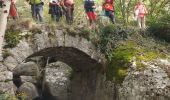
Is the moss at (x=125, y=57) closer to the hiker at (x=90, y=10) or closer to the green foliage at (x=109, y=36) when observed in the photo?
the green foliage at (x=109, y=36)

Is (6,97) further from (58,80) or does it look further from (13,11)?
(58,80)

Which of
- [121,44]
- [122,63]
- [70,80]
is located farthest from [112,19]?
[70,80]

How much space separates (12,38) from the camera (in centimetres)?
1277

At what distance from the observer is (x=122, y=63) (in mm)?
13578

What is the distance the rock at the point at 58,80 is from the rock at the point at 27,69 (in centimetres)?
106

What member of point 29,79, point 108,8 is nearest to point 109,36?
point 108,8

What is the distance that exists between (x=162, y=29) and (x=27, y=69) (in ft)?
26.2

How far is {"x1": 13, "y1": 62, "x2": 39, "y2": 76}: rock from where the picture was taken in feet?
67.0

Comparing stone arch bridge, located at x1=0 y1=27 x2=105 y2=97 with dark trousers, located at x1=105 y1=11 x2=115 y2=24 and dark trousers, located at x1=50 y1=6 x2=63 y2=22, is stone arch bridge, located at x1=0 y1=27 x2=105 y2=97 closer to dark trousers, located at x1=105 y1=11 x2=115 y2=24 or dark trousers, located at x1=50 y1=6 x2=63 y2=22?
dark trousers, located at x1=50 y1=6 x2=63 y2=22

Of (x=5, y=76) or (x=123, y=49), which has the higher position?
(x=123, y=49)

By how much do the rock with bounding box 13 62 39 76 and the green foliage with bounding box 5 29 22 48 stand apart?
762cm

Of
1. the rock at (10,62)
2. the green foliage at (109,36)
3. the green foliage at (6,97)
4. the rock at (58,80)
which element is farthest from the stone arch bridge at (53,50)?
the rock at (58,80)

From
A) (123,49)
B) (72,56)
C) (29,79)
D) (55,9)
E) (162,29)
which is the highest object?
(55,9)

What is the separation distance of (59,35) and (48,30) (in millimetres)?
410
